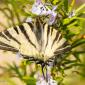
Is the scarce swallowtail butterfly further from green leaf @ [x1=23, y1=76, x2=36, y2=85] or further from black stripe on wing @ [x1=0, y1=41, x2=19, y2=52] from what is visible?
green leaf @ [x1=23, y1=76, x2=36, y2=85]

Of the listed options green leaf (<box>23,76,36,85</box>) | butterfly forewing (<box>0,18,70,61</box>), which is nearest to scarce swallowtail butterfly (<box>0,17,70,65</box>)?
butterfly forewing (<box>0,18,70,61</box>)

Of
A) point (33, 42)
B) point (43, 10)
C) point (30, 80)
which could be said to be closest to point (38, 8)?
point (43, 10)

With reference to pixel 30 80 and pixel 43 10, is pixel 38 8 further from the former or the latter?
pixel 30 80

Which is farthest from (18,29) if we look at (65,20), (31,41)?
(65,20)

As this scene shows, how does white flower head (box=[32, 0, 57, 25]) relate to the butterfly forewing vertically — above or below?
above

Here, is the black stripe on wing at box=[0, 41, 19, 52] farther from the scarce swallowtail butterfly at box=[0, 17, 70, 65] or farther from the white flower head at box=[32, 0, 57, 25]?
the white flower head at box=[32, 0, 57, 25]

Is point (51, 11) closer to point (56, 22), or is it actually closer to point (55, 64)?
point (56, 22)

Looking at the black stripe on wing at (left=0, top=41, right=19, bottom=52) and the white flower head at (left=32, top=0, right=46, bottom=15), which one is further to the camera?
the white flower head at (left=32, top=0, right=46, bottom=15)

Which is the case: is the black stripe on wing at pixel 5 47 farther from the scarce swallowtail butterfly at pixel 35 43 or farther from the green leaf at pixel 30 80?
the green leaf at pixel 30 80

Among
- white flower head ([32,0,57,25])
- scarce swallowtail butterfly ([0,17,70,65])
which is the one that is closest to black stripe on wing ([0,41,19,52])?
scarce swallowtail butterfly ([0,17,70,65])
